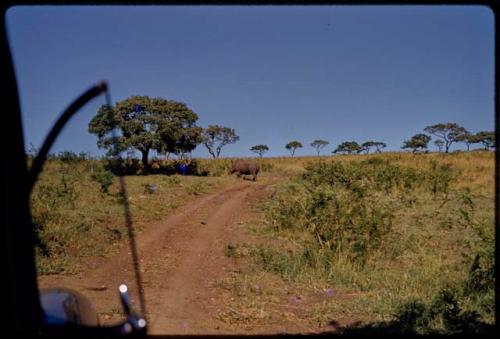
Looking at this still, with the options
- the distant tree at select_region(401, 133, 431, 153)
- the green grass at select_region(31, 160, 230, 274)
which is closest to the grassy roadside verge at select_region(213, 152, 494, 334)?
Answer: the green grass at select_region(31, 160, 230, 274)

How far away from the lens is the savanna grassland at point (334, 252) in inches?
248

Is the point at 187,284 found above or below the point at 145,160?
below

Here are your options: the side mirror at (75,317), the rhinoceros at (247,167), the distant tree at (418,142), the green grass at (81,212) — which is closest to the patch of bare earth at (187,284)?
the green grass at (81,212)

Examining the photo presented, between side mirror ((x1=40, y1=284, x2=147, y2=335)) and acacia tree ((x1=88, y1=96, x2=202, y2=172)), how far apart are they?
78.3ft

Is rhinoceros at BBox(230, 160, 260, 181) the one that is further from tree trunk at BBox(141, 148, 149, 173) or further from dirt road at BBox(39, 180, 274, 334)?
dirt road at BBox(39, 180, 274, 334)

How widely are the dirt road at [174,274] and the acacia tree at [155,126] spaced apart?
41.6 ft

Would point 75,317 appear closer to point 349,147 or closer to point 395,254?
point 395,254

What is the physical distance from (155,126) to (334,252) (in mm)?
20728

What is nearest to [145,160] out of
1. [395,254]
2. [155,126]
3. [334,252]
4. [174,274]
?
[155,126]

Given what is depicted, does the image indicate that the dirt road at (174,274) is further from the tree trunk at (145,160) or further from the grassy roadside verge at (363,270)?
the tree trunk at (145,160)

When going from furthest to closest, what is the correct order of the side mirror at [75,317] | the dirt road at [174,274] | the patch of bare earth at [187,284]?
the dirt road at [174,274] → the patch of bare earth at [187,284] → the side mirror at [75,317]

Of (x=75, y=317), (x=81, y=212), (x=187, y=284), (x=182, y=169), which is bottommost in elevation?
(x=187, y=284)

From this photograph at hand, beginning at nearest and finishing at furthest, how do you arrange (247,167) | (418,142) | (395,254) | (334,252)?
1. (334,252)
2. (395,254)
3. (247,167)
4. (418,142)

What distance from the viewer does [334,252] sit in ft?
31.2
